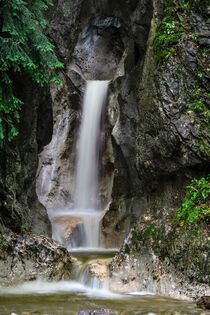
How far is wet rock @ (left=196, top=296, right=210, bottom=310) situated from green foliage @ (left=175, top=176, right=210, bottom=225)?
5.43ft

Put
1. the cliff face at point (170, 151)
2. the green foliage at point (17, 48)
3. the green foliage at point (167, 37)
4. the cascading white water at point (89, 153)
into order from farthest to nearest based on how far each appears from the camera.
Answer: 1. the cascading white water at point (89, 153)
2. the green foliage at point (167, 37)
3. the green foliage at point (17, 48)
4. the cliff face at point (170, 151)

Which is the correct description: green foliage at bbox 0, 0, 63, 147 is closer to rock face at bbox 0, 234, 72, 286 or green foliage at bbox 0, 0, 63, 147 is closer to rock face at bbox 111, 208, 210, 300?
→ rock face at bbox 0, 234, 72, 286

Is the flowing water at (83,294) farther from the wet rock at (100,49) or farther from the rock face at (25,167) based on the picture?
the wet rock at (100,49)

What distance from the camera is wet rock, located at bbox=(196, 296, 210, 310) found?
5.01 meters

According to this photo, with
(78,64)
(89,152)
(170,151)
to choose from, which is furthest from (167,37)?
(78,64)

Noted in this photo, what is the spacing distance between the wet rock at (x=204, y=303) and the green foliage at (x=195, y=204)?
5.43ft

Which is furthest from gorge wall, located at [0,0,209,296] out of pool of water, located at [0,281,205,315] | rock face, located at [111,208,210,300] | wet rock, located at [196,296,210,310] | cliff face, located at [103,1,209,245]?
wet rock, located at [196,296,210,310]

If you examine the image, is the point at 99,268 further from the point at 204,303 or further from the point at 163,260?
the point at 204,303

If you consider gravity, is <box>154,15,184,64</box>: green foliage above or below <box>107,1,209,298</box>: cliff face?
above

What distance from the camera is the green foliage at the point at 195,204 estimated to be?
6.48 meters

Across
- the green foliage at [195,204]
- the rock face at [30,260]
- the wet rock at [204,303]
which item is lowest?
the wet rock at [204,303]

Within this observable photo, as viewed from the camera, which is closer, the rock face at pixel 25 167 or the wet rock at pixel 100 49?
the rock face at pixel 25 167

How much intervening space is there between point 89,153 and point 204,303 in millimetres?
11705

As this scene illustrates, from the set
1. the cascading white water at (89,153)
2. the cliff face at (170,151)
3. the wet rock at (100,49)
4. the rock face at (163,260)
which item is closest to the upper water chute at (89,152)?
the cascading white water at (89,153)
